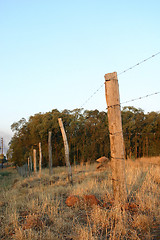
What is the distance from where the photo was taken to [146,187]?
6180mm

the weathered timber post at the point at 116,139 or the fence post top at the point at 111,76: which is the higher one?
the fence post top at the point at 111,76

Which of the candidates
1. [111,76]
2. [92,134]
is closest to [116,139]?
[111,76]

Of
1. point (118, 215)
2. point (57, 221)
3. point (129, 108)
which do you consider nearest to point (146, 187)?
point (118, 215)

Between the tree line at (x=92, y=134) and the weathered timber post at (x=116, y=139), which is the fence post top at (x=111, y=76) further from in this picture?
the tree line at (x=92, y=134)

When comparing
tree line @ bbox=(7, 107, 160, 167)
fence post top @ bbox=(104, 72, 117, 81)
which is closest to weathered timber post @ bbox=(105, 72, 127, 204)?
fence post top @ bbox=(104, 72, 117, 81)

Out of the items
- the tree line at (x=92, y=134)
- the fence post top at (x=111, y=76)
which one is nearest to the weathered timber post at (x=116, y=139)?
the fence post top at (x=111, y=76)

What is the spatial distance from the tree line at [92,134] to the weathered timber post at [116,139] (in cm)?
1766

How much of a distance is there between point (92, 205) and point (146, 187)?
5.87ft

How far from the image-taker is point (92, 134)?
27.7 meters

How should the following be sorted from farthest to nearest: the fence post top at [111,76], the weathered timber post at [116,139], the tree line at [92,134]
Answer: the tree line at [92,134], the fence post top at [111,76], the weathered timber post at [116,139]

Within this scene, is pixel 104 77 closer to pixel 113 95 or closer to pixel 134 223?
pixel 113 95

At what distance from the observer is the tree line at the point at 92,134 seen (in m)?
25.3

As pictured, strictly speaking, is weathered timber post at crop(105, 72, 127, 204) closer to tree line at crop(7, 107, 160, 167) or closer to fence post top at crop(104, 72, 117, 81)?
fence post top at crop(104, 72, 117, 81)

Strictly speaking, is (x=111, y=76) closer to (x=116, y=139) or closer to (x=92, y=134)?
(x=116, y=139)
